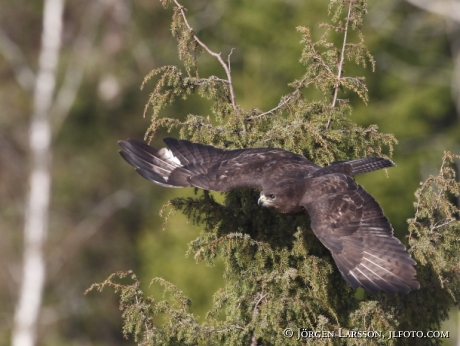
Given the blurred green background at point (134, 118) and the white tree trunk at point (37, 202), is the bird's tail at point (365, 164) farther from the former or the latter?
the blurred green background at point (134, 118)

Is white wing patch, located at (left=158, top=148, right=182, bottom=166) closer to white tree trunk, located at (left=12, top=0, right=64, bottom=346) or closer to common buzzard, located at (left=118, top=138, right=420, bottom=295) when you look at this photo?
common buzzard, located at (left=118, top=138, right=420, bottom=295)

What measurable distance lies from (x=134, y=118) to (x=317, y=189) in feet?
60.0

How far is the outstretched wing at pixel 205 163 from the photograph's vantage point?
7.45m

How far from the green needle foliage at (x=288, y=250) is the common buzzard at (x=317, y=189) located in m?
0.14

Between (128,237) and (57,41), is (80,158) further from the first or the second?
(57,41)

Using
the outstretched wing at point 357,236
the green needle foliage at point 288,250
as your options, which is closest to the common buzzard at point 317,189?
the outstretched wing at point 357,236

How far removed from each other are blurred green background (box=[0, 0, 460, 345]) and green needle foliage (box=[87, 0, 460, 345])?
45.6 ft

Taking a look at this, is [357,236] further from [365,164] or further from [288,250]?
[365,164]

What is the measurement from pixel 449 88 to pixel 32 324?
14.1m

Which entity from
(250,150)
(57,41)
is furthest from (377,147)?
(57,41)

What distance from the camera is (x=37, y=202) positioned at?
65.8 feet

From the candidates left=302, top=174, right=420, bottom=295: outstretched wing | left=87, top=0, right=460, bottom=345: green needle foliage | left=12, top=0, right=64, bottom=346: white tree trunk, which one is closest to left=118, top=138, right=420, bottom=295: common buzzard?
left=302, top=174, right=420, bottom=295: outstretched wing

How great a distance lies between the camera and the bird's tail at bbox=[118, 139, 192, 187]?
7.89 m

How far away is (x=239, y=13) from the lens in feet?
88.6
